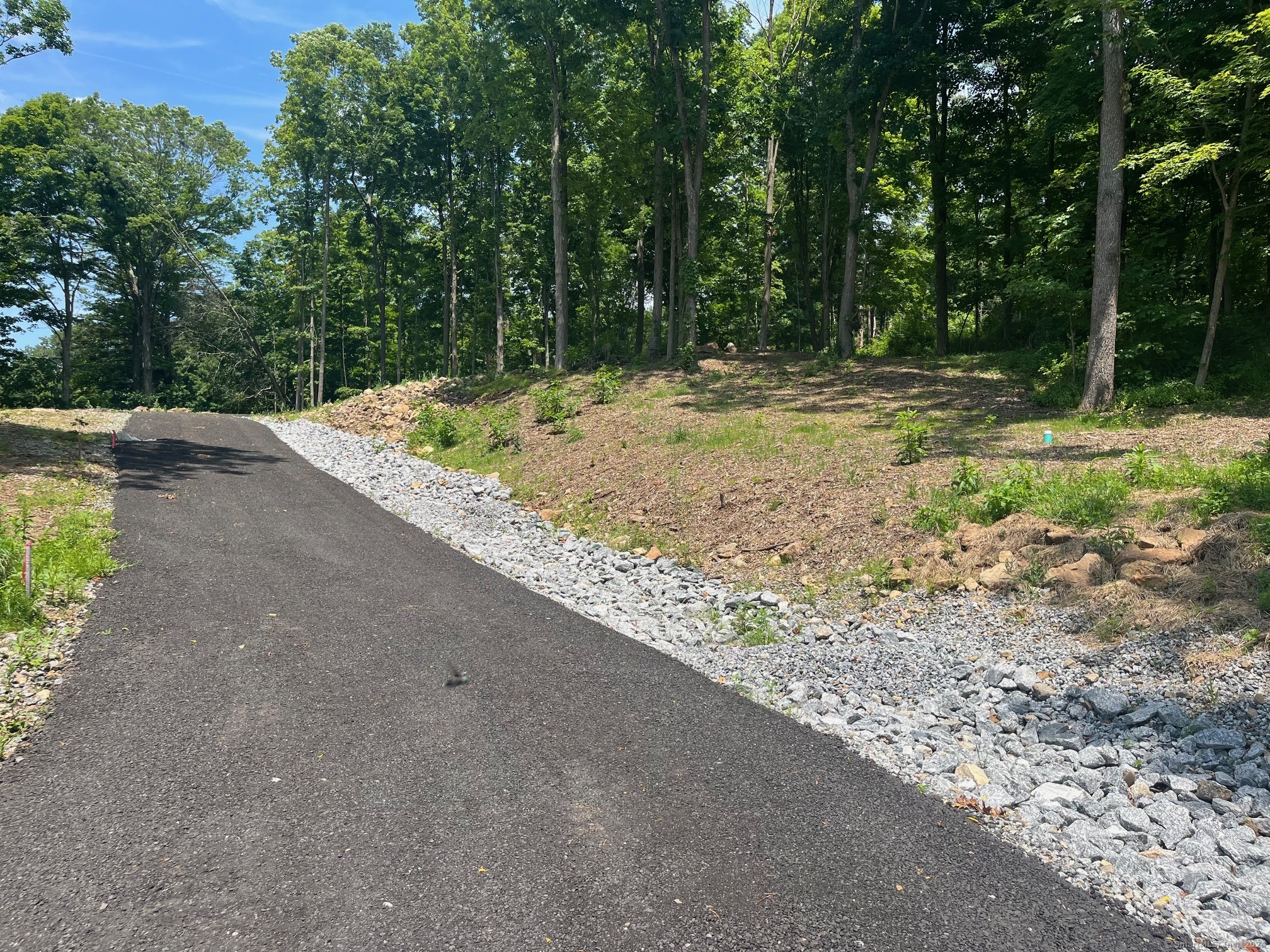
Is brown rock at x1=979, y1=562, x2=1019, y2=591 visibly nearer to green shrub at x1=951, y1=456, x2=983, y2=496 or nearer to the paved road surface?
green shrub at x1=951, y1=456, x2=983, y2=496

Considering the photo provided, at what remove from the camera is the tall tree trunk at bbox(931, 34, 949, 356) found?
22453 millimetres

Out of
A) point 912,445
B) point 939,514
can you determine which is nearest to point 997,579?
point 939,514

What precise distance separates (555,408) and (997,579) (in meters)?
11.9

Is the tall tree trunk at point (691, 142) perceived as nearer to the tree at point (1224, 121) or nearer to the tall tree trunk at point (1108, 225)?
the tall tree trunk at point (1108, 225)

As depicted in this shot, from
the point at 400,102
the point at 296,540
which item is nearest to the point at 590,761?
the point at 296,540

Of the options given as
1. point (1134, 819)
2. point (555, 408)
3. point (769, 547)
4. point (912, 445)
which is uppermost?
point (555, 408)

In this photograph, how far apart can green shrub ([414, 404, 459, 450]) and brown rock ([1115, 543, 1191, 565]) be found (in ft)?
47.2

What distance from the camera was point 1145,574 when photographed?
584 centimetres

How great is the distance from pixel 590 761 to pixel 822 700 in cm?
207

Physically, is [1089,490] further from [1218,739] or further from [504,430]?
[504,430]

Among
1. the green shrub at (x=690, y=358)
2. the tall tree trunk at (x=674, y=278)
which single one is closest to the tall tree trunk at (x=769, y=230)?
the tall tree trunk at (x=674, y=278)

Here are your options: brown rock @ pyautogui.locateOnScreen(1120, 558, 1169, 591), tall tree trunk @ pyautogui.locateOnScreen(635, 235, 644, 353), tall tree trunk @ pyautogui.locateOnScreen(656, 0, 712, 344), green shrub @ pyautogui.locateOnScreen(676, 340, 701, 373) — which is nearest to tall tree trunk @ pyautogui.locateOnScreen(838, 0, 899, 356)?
tall tree trunk @ pyautogui.locateOnScreen(656, 0, 712, 344)

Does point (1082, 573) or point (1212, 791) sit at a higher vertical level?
point (1082, 573)

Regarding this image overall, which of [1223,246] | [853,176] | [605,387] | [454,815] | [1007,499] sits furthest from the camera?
[853,176]
